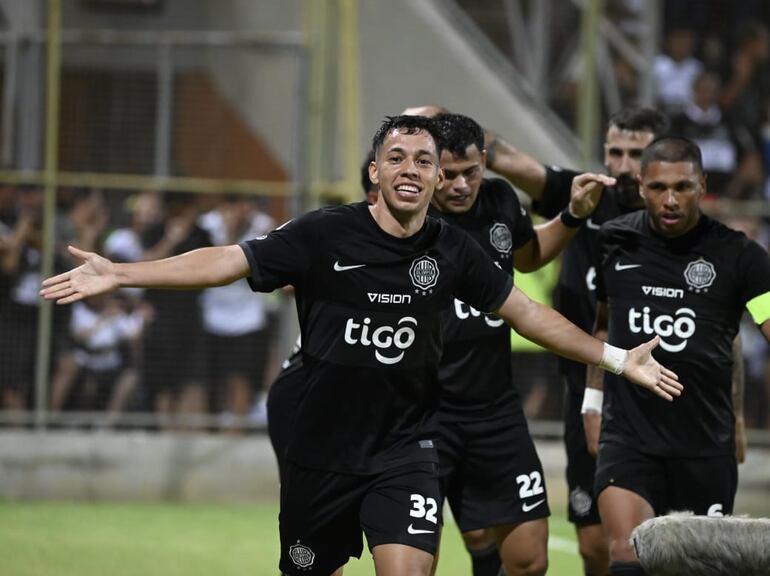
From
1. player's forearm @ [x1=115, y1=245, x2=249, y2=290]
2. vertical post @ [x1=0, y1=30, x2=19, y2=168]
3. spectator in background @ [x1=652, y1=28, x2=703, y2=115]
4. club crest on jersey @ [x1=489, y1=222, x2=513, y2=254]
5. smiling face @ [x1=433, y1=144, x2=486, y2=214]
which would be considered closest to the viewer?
player's forearm @ [x1=115, y1=245, x2=249, y2=290]

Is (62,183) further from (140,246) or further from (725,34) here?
(725,34)

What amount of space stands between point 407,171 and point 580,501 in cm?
294

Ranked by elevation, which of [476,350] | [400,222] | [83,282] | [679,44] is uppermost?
[679,44]

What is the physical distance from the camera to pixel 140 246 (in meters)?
12.9

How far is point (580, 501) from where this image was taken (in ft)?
27.3

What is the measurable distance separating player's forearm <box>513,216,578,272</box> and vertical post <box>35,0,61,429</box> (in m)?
6.26

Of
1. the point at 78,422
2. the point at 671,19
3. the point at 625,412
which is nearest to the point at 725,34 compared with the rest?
the point at 671,19

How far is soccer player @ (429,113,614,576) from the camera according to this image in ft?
24.0

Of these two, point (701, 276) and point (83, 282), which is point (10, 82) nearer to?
point (701, 276)

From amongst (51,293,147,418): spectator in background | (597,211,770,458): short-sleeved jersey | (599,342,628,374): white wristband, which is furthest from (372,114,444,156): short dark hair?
(51,293,147,418): spectator in background

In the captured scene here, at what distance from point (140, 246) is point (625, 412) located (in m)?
6.54

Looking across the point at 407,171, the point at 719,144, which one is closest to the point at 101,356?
the point at 719,144

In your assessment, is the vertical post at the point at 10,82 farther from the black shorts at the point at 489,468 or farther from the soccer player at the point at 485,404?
the black shorts at the point at 489,468

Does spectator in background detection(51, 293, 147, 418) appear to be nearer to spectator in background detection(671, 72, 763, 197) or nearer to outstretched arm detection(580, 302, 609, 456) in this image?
spectator in background detection(671, 72, 763, 197)
